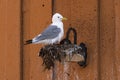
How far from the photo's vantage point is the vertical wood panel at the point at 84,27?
4324 millimetres

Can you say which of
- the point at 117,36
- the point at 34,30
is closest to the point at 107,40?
the point at 117,36

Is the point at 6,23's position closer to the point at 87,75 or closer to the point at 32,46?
the point at 32,46

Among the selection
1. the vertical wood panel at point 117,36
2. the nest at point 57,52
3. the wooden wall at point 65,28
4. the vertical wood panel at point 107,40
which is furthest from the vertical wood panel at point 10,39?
the vertical wood panel at point 117,36

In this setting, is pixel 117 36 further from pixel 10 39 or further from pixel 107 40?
pixel 10 39

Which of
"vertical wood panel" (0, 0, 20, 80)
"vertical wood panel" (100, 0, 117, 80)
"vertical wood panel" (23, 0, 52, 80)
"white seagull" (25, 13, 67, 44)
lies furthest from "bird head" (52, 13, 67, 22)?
"vertical wood panel" (0, 0, 20, 80)

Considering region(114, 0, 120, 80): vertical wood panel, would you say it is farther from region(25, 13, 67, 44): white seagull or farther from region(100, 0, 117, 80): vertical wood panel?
region(25, 13, 67, 44): white seagull

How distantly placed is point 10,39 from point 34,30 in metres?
0.22

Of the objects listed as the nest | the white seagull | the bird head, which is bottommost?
the nest

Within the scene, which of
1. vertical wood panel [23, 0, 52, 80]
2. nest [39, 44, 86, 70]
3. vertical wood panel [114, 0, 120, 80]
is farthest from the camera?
vertical wood panel [23, 0, 52, 80]

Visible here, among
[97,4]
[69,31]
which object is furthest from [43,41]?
[97,4]

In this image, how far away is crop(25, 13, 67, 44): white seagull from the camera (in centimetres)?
426

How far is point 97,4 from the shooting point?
4320 millimetres

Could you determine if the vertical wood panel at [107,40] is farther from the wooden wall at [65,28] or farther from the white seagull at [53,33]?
the white seagull at [53,33]

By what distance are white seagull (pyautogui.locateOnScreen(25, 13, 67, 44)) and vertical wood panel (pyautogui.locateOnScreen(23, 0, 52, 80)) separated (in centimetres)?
20
